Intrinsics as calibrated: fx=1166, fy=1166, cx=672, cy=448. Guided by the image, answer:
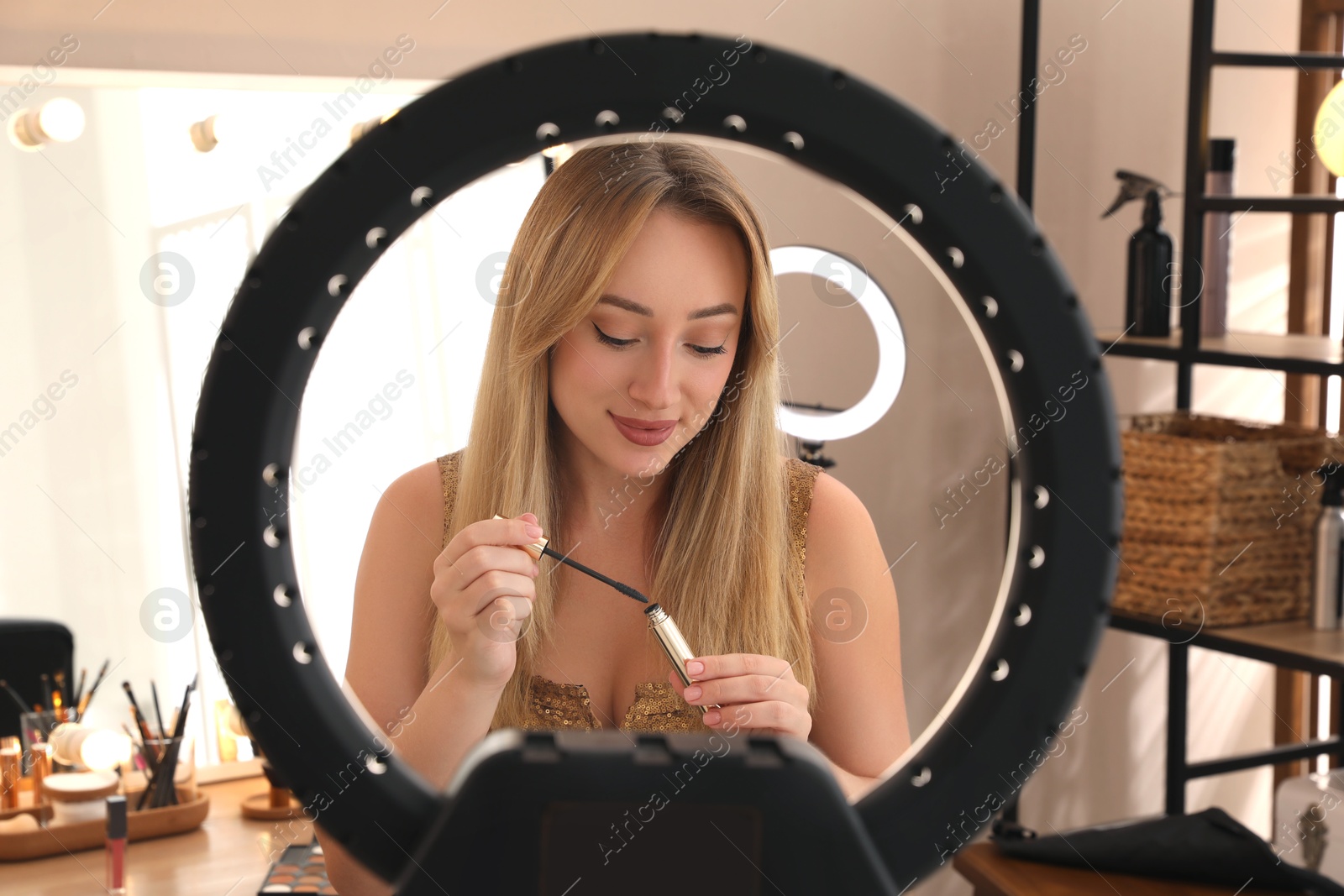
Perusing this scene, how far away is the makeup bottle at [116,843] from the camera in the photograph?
1129mm

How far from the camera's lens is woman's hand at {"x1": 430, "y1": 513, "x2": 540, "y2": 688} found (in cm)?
36

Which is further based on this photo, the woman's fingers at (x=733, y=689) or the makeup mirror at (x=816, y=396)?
the makeup mirror at (x=816, y=396)

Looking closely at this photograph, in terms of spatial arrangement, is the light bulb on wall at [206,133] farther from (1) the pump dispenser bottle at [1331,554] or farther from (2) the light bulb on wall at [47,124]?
(1) the pump dispenser bottle at [1331,554]

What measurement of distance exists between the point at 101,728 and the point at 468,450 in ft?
2.43

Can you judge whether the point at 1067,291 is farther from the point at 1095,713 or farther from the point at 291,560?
the point at 1095,713

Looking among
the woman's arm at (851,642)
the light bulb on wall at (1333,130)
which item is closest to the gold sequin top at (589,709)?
the woman's arm at (851,642)

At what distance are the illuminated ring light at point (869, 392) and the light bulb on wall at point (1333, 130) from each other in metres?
0.57

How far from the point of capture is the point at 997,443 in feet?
5.91

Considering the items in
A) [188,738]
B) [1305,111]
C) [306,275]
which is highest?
[1305,111]

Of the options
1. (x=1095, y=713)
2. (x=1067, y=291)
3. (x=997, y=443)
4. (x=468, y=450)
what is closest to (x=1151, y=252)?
(x=997, y=443)

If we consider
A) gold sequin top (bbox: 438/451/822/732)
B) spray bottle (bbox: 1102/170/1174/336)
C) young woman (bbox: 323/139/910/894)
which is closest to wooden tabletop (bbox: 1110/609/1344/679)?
spray bottle (bbox: 1102/170/1174/336)

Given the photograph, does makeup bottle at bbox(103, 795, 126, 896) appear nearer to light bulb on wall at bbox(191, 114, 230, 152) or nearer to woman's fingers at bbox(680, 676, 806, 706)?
light bulb on wall at bbox(191, 114, 230, 152)

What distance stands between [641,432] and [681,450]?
247 millimetres

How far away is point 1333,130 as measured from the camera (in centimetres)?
137
